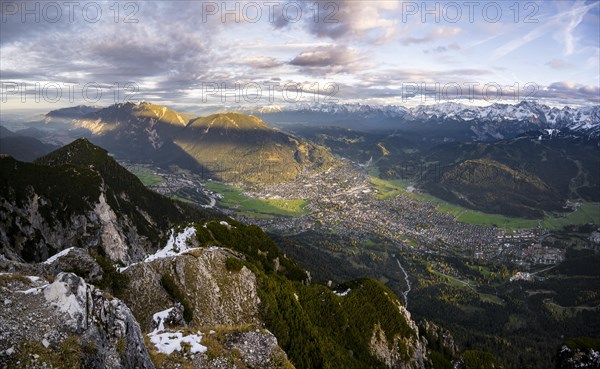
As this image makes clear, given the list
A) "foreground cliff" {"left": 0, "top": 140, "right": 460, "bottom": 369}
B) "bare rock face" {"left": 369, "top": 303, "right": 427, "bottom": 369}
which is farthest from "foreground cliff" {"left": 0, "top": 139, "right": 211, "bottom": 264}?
"bare rock face" {"left": 369, "top": 303, "right": 427, "bottom": 369}

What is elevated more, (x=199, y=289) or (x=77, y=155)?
(x=77, y=155)

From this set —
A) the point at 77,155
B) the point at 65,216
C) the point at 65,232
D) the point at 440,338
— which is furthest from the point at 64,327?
the point at 77,155

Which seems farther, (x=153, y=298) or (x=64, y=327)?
(x=153, y=298)

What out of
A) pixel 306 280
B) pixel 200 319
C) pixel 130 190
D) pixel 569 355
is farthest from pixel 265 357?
pixel 130 190

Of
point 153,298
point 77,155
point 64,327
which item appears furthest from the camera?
point 77,155

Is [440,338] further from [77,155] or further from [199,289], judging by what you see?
[77,155]

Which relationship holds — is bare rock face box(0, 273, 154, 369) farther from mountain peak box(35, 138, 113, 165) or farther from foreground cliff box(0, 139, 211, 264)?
mountain peak box(35, 138, 113, 165)
